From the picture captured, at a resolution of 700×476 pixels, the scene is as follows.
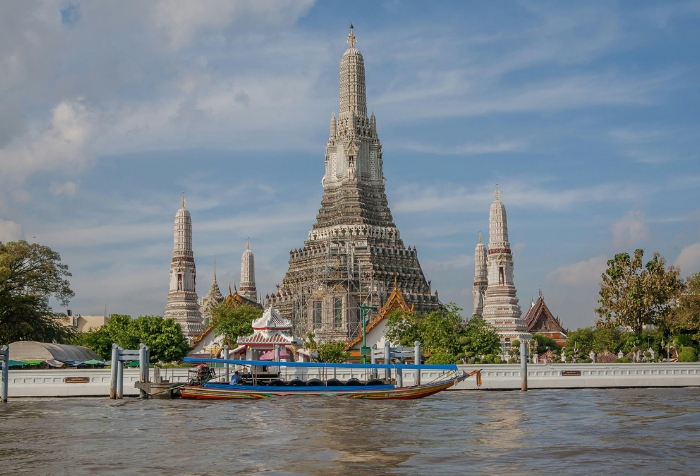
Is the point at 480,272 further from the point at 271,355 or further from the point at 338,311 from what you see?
the point at 271,355

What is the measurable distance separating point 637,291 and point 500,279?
85.7 ft

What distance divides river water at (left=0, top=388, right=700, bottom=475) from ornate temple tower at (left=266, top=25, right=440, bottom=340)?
39.5 metres

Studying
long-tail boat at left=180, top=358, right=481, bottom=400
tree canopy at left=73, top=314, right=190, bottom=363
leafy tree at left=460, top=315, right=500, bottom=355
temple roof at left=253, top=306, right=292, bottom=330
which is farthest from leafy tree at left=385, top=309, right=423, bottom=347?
long-tail boat at left=180, top=358, right=481, bottom=400

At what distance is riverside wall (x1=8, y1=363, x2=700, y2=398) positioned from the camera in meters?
41.3

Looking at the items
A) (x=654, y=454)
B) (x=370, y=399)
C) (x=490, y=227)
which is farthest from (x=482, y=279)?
(x=654, y=454)

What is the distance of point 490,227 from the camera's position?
258ft

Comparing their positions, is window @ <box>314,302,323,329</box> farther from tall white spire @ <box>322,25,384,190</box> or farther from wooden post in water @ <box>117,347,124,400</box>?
wooden post in water @ <box>117,347,124,400</box>

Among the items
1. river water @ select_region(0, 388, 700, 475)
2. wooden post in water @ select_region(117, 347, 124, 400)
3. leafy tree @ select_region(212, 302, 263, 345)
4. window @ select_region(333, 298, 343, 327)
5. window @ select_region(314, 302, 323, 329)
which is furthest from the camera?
window @ select_region(314, 302, 323, 329)

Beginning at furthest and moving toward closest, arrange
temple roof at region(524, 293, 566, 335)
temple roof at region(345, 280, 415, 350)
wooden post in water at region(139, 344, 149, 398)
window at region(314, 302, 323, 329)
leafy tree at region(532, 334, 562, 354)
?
temple roof at region(524, 293, 566, 335)
leafy tree at region(532, 334, 562, 354)
window at region(314, 302, 323, 329)
temple roof at region(345, 280, 415, 350)
wooden post in water at region(139, 344, 149, 398)

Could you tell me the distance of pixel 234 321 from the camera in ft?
232

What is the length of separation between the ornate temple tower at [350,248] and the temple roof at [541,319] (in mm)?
11083

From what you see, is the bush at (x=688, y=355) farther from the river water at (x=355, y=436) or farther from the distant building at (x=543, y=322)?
the distant building at (x=543, y=322)

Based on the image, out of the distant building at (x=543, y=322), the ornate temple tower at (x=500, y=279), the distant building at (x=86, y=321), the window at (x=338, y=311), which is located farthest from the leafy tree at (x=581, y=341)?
the distant building at (x=86, y=321)

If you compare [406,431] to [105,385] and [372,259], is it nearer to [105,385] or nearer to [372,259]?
[105,385]
